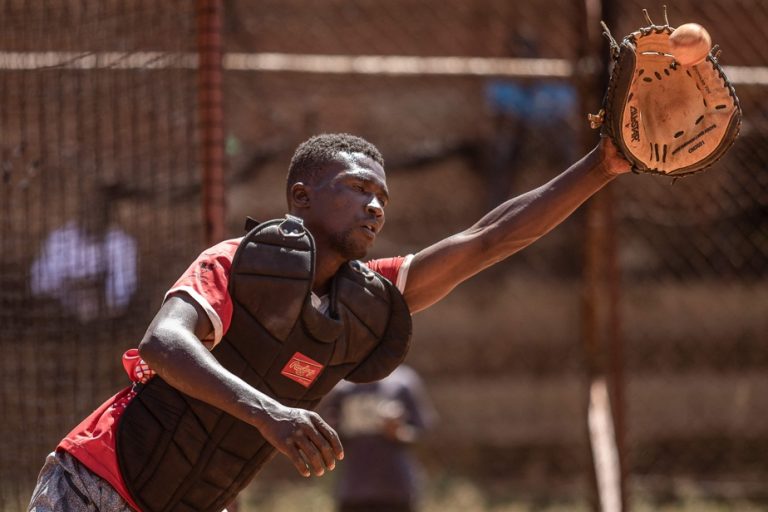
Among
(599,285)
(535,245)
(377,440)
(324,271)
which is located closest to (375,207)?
(324,271)

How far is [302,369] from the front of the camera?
3398 millimetres

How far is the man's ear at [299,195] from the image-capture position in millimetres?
3615

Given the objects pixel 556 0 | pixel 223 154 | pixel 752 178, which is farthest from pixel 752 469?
pixel 223 154

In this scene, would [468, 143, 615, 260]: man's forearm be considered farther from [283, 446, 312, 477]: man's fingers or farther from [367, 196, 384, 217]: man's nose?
[283, 446, 312, 477]: man's fingers

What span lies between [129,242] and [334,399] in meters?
2.60

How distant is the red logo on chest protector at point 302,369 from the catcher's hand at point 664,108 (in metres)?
1.08

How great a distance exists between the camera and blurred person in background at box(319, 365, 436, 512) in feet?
23.4

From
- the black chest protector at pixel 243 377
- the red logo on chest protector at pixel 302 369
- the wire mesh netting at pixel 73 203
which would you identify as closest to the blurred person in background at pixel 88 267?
the wire mesh netting at pixel 73 203

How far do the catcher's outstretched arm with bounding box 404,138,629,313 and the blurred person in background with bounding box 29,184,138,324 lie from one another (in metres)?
1.57

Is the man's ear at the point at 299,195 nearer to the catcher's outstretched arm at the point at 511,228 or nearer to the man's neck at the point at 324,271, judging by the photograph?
the man's neck at the point at 324,271

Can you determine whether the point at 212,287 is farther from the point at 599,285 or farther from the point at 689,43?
the point at 599,285

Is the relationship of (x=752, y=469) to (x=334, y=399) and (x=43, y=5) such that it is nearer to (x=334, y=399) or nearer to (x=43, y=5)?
(x=334, y=399)

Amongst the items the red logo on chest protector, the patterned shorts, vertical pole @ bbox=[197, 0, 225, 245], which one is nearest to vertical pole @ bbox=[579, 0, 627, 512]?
vertical pole @ bbox=[197, 0, 225, 245]

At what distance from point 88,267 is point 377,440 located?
2.86 metres
